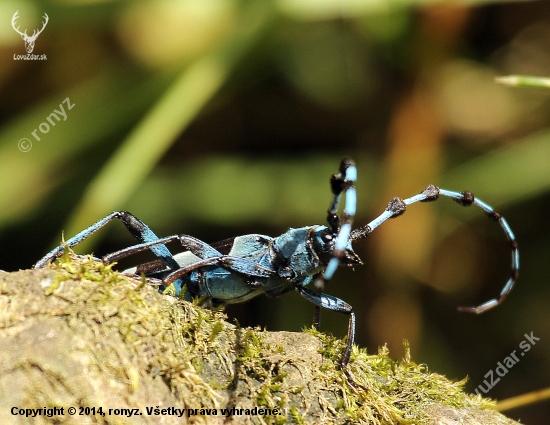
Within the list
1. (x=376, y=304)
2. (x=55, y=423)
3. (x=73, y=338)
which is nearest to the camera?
(x=55, y=423)

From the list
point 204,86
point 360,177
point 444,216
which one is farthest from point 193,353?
point 444,216

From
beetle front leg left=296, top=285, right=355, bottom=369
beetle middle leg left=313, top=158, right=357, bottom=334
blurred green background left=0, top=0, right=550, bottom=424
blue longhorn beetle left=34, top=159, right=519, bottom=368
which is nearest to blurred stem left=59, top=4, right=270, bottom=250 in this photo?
blurred green background left=0, top=0, right=550, bottom=424

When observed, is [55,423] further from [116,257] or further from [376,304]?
[376,304]

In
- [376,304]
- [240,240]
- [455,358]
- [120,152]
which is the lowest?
[455,358]

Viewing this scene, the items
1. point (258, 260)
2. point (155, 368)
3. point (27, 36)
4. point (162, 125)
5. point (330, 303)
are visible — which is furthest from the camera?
point (27, 36)

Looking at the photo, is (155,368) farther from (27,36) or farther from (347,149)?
(347,149)

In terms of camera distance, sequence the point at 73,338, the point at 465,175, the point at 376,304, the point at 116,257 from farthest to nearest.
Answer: the point at 376,304
the point at 465,175
the point at 116,257
the point at 73,338

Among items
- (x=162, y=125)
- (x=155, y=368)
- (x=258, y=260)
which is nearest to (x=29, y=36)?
(x=162, y=125)
